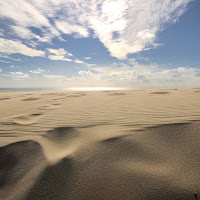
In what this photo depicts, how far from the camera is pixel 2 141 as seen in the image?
6.14 feet

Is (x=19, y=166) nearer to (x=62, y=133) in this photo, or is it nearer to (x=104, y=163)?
(x=62, y=133)

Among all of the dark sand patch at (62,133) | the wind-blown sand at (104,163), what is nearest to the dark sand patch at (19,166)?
the wind-blown sand at (104,163)

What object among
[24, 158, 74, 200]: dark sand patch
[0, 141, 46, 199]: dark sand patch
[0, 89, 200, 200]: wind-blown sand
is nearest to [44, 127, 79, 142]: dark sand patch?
[0, 89, 200, 200]: wind-blown sand

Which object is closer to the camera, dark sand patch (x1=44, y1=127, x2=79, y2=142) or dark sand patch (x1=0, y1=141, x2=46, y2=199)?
dark sand patch (x1=0, y1=141, x2=46, y2=199)

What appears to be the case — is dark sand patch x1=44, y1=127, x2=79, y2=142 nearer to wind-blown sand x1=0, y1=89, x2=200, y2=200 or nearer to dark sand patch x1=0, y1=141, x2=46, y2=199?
wind-blown sand x1=0, y1=89, x2=200, y2=200

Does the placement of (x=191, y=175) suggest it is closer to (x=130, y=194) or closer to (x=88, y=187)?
(x=130, y=194)

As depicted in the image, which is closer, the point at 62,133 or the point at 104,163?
the point at 104,163

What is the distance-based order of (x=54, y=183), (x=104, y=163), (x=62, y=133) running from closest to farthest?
(x=54, y=183)
(x=104, y=163)
(x=62, y=133)

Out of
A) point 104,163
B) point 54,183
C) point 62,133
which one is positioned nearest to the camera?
point 54,183

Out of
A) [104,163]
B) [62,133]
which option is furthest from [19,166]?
[104,163]

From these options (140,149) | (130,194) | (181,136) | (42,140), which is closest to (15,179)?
(42,140)

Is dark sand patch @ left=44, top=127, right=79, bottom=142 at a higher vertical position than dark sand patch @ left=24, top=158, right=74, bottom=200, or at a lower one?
higher

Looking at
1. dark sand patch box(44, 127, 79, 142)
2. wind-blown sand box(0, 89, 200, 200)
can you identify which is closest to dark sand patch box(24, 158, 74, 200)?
wind-blown sand box(0, 89, 200, 200)

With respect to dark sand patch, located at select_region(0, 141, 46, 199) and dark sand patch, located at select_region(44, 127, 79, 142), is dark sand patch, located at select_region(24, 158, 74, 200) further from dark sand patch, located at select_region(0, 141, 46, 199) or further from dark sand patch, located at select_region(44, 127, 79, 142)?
dark sand patch, located at select_region(44, 127, 79, 142)
